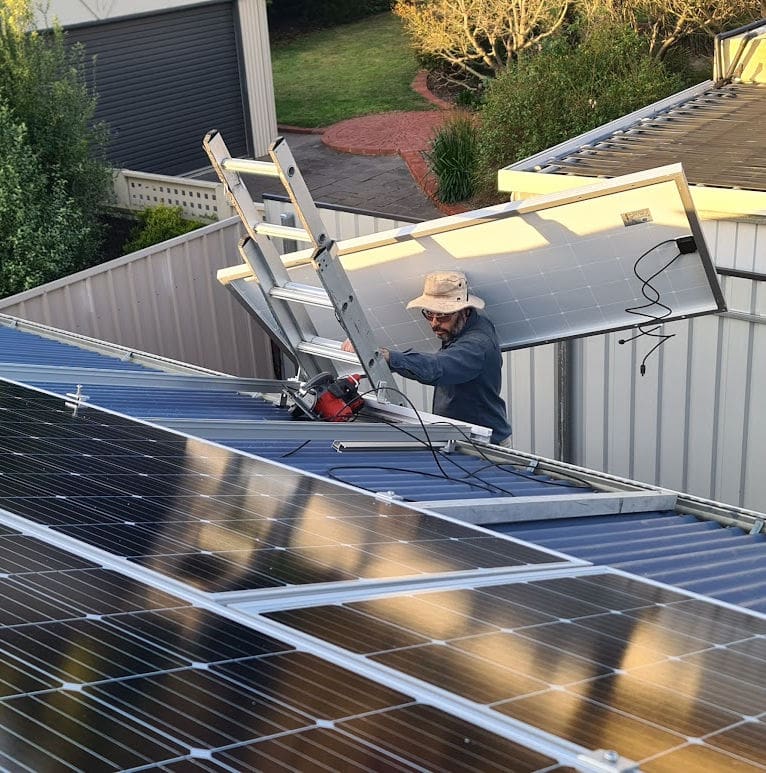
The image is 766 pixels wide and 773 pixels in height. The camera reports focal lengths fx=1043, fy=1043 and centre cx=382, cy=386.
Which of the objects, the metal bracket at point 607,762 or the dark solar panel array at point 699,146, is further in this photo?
the dark solar panel array at point 699,146

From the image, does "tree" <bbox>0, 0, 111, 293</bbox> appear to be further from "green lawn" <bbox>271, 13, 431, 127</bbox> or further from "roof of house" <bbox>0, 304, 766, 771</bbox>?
"green lawn" <bbox>271, 13, 431, 127</bbox>

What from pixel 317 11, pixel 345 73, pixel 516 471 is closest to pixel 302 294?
pixel 516 471

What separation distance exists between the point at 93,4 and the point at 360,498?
20.5 meters

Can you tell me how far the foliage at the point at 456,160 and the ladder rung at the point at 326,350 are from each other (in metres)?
14.5

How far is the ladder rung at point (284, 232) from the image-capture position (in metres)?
7.08

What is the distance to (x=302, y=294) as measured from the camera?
767cm

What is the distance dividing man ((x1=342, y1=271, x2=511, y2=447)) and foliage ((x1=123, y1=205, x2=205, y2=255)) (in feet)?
30.8

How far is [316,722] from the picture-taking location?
302 centimetres

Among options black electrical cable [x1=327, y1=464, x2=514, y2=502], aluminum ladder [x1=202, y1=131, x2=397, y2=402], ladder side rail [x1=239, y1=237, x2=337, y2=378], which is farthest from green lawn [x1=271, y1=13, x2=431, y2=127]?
black electrical cable [x1=327, y1=464, x2=514, y2=502]

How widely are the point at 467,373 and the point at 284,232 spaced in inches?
70.3

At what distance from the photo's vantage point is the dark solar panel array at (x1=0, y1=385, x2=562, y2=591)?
4543 millimetres

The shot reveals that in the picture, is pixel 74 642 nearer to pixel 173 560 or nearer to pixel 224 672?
pixel 224 672

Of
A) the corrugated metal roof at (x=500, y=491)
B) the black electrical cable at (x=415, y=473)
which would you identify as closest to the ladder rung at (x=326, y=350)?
the corrugated metal roof at (x=500, y=491)

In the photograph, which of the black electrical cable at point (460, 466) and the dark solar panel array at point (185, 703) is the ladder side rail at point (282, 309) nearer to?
the black electrical cable at point (460, 466)
